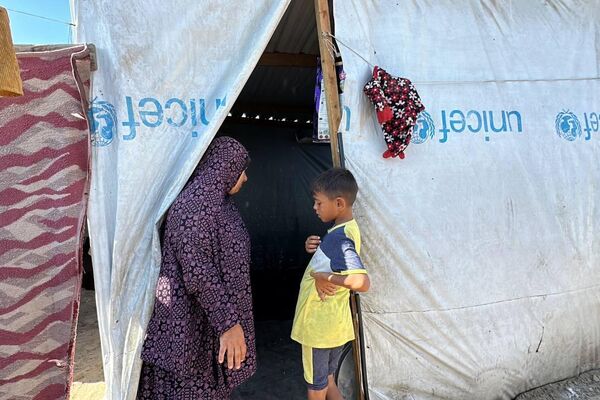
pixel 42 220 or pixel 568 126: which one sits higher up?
pixel 568 126

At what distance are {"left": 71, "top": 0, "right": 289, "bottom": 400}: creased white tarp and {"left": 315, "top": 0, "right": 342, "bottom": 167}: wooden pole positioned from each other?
24 centimetres

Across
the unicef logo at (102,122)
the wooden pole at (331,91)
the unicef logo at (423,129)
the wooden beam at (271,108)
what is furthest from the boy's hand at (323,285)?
the wooden beam at (271,108)

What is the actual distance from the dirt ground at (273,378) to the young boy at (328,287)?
0.85 meters

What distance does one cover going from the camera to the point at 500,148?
105 inches

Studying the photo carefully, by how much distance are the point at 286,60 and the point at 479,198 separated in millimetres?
1882

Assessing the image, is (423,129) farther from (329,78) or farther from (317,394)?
(317,394)

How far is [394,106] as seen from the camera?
2.31 meters

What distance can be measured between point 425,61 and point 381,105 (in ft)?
1.73

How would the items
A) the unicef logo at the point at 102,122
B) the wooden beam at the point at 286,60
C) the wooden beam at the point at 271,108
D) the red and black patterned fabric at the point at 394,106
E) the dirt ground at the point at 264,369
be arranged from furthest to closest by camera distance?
1. the wooden beam at the point at 271,108
2. the wooden beam at the point at 286,60
3. the dirt ground at the point at 264,369
4. the red and black patterned fabric at the point at 394,106
5. the unicef logo at the point at 102,122

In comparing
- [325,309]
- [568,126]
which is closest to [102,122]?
[325,309]

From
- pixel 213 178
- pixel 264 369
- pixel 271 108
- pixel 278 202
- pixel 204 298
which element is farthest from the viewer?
pixel 278 202

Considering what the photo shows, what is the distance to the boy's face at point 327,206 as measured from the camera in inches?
80.8

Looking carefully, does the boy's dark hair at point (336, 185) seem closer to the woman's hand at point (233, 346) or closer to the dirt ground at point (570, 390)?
the woman's hand at point (233, 346)

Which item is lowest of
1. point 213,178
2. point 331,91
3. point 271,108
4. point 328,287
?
point 328,287
